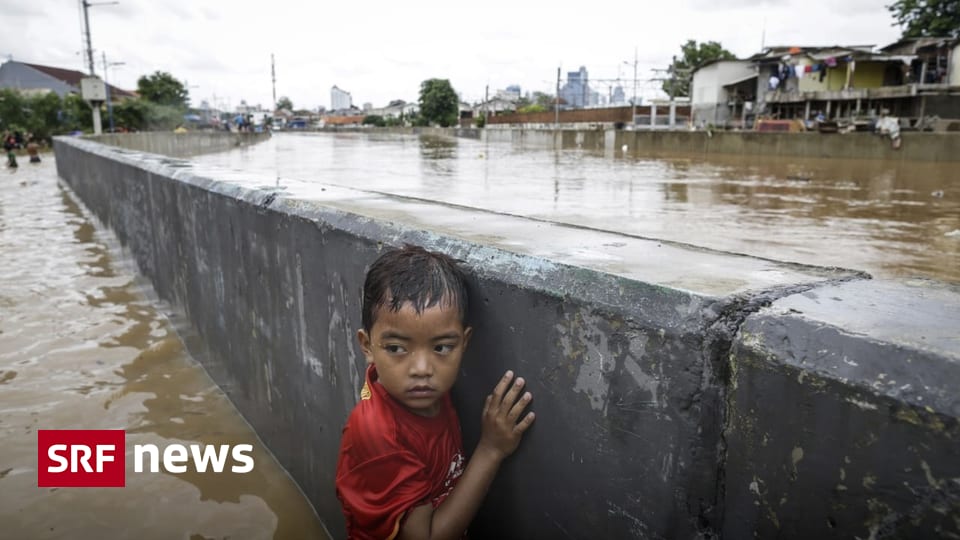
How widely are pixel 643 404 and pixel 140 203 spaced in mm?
5438

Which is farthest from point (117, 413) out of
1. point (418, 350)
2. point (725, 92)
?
point (725, 92)

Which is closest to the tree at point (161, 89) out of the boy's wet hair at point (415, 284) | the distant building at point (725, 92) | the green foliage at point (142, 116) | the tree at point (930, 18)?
the green foliage at point (142, 116)

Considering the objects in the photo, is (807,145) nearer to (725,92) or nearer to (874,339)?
(725,92)

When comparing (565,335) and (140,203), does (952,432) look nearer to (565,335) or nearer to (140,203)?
(565,335)

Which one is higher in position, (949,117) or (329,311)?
(949,117)

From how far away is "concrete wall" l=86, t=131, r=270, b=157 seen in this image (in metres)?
21.0

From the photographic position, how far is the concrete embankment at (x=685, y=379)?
83 cm

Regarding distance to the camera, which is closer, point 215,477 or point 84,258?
point 215,477

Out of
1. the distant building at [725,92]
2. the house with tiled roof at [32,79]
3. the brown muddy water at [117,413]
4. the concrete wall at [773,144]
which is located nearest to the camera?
the brown muddy water at [117,413]

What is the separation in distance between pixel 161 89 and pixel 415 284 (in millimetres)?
71694

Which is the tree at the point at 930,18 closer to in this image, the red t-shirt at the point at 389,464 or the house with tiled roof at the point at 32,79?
the red t-shirt at the point at 389,464

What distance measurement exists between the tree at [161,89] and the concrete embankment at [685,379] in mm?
69524

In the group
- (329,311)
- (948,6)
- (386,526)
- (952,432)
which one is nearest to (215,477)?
(329,311)

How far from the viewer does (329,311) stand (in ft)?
7.17
